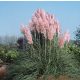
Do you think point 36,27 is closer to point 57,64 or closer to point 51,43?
point 51,43

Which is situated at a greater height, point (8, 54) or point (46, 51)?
point (46, 51)

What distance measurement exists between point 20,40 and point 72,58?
359 centimetres

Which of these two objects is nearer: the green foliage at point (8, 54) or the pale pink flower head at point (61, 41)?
the pale pink flower head at point (61, 41)

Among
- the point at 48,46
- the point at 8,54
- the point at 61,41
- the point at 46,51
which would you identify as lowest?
the point at 8,54

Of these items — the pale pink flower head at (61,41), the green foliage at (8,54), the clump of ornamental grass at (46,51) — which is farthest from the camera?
the green foliage at (8,54)

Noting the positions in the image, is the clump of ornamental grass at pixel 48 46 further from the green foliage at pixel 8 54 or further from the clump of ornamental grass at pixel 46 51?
the green foliage at pixel 8 54

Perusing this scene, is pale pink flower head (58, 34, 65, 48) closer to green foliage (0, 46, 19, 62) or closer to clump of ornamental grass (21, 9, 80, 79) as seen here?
clump of ornamental grass (21, 9, 80, 79)

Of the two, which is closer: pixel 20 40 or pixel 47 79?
pixel 47 79

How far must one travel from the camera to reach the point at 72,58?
33.6 ft

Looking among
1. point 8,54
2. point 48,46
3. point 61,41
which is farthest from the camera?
point 8,54

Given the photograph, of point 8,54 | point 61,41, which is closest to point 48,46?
point 61,41

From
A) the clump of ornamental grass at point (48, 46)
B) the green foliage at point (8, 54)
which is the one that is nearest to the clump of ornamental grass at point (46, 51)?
the clump of ornamental grass at point (48, 46)

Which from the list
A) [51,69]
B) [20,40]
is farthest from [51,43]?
[20,40]

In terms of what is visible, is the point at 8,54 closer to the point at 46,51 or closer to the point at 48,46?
the point at 48,46
